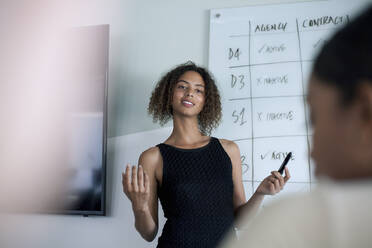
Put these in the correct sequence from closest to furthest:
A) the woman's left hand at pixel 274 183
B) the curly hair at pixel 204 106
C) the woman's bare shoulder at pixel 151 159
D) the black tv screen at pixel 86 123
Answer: the woman's left hand at pixel 274 183 < the woman's bare shoulder at pixel 151 159 < the curly hair at pixel 204 106 < the black tv screen at pixel 86 123

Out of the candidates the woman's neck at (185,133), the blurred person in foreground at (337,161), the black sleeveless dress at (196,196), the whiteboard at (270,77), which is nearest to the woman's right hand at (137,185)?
the black sleeveless dress at (196,196)

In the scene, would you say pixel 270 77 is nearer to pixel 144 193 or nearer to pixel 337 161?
pixel 144 193

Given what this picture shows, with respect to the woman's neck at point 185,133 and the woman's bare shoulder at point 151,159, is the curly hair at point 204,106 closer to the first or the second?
the woman's neck at point 185,133

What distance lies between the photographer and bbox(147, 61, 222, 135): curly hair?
4.99 ft

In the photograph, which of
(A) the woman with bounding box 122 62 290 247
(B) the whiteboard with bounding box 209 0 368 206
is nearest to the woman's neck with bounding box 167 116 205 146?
(A) the woman with bounding box 122 62 290 247

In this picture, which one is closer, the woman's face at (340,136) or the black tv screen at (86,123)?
the woman's face at (340,136)

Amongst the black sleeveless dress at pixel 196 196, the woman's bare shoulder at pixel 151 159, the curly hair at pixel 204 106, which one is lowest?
the black sleeveless dress at pixel 196 196

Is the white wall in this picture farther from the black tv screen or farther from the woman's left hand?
the woman's left hand

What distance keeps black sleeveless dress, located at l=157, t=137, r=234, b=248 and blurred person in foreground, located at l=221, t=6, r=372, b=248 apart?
3.15 ft

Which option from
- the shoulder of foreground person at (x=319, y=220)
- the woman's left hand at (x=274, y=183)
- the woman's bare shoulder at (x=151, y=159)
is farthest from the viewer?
the woman's bare shoulder at (x=151, y=159)

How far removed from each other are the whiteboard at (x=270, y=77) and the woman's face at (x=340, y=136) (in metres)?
1.27

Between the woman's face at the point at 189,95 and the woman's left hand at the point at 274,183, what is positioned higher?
the woman's face at the point at 189,95

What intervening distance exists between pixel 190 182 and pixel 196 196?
0.05m

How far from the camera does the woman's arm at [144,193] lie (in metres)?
1.08
